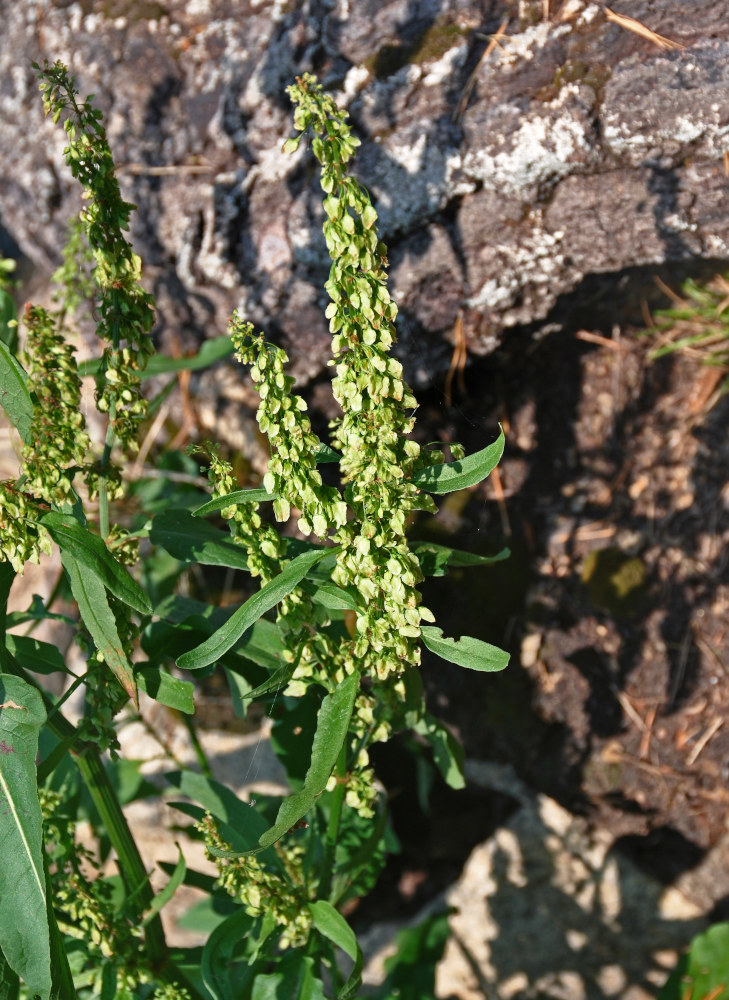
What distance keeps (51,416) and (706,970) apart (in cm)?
253

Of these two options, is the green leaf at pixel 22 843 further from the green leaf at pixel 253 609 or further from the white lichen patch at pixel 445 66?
the white lichen patch at pixel 445 66

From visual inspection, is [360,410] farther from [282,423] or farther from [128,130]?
[128,130]

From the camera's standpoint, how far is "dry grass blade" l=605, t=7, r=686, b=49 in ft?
6.71

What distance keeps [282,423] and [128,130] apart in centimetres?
189

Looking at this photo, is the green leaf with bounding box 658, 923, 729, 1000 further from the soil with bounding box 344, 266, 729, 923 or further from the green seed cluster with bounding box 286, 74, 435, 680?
the green seed cluster with bounding box 286, 74, 435, 680

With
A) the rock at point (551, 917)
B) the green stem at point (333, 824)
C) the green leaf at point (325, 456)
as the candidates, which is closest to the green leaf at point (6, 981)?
the green stem at point (333, 824)

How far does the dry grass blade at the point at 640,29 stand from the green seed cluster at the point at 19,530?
1.85 metres

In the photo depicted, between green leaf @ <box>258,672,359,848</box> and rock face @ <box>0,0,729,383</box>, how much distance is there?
4.49 ft

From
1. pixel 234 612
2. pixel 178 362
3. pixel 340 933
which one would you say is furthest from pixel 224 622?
pixel 178 362

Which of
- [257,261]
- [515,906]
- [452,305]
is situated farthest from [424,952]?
[257,261]

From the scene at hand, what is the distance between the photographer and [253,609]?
1.33 metres

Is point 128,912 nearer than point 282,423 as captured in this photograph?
No

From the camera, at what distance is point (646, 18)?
6.79 feet

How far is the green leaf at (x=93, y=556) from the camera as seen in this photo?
4.55 ft
